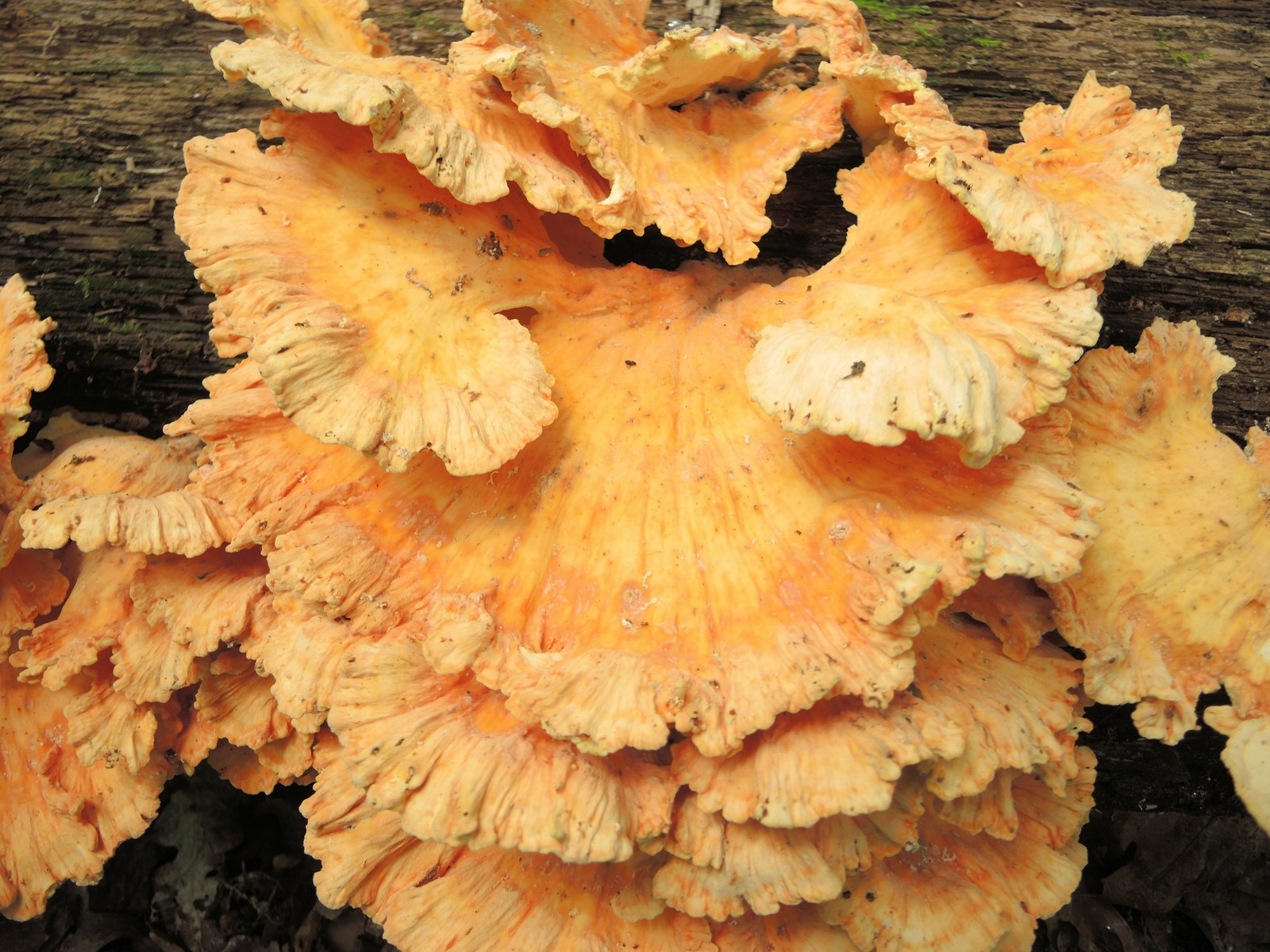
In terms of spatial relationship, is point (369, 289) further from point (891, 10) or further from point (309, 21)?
point (891, 10)

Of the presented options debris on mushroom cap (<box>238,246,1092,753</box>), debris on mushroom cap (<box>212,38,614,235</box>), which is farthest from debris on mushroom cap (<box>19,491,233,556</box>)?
debris on mushroom cap (<box>212,38,614,235</box>)

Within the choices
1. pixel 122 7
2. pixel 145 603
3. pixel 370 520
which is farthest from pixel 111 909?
pixel 122 7

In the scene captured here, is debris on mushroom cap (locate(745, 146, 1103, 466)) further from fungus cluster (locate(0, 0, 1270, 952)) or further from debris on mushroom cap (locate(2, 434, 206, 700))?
debris on mushroom cap (locate(2, 434, 206, 700))

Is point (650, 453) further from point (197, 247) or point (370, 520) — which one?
point (197, 247)

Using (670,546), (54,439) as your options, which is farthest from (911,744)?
(54,439)

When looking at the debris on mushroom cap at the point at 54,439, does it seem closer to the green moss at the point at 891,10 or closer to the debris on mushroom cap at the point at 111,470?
the debris on mushroom cap at the point at 111,470

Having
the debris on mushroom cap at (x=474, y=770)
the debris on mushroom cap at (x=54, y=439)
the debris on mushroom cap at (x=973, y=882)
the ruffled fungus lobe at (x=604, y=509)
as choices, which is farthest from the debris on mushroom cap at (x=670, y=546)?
the debris on mushroom cap at (x=54, y=439)
